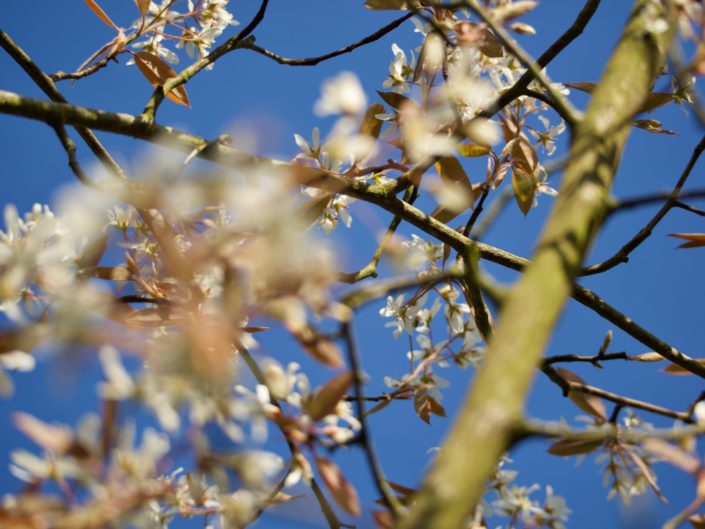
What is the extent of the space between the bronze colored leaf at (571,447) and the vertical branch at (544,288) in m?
0.30

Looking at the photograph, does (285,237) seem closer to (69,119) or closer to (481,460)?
(481,460)

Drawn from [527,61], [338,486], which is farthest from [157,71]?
[338,486]

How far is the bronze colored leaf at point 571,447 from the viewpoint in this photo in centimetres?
69

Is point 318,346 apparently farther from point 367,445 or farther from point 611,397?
point 611,397

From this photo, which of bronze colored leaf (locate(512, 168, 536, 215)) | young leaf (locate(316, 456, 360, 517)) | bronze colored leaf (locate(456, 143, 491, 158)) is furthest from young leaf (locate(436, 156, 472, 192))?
young leaf (locate(316, 456, 360, 517))

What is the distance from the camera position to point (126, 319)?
2.21 ft

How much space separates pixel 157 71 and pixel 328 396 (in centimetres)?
81

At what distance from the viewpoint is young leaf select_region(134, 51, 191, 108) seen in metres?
1.10

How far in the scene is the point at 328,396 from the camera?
0.51 meters

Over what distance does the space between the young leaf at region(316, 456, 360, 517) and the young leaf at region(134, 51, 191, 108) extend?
2.59 ft

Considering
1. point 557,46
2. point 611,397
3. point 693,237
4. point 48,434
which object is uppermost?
point 557,46

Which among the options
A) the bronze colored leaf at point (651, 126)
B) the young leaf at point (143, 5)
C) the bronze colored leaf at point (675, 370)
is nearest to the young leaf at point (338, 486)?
the bronze colored leaf at point (675, 370)

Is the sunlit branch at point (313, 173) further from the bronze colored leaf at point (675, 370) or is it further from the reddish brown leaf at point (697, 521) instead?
the reddish brown leaf at point (697, 521)

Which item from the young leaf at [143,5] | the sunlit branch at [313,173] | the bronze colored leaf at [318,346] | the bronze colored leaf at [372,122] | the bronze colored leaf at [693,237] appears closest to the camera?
the bronze colored leaf at [318,346]
